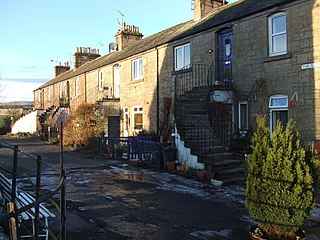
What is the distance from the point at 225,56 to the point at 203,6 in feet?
17.2

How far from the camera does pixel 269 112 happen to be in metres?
12.3

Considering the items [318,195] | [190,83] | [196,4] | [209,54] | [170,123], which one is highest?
[196,4]

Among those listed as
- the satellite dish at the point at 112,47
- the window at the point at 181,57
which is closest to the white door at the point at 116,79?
the satellite dish at the point at 112,47

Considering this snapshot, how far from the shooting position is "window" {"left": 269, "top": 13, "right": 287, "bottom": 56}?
477 inches

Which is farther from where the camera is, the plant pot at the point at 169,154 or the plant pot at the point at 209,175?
the plant pot at the point at 169,154

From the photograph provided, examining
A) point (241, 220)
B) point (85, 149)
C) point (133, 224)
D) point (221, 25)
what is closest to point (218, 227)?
point (241, 220)

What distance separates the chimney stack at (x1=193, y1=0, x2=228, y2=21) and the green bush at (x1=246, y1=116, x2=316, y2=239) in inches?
584

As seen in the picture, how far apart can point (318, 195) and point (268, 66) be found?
5063 millimetres

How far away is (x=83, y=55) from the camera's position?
35906 millimetres

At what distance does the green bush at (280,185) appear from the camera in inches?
195

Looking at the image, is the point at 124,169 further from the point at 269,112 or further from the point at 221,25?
the point at 221,25

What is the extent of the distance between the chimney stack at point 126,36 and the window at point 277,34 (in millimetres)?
16318

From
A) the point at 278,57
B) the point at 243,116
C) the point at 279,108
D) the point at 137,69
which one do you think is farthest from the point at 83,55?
the point at 279,108

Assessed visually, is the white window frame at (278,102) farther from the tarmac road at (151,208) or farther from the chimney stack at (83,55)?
the chimney stack at (83,55)
